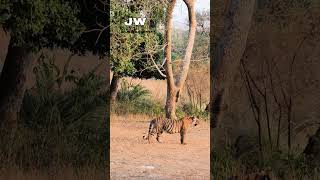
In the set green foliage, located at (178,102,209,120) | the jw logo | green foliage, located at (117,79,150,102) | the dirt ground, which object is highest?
the jw logo

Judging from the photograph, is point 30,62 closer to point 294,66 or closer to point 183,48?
point 294,66

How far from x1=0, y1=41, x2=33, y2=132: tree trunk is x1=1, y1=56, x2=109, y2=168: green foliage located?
16cm

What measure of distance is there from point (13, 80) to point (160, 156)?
3385 mm

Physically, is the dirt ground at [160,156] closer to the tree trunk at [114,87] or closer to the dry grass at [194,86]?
the dry grass at [194,86]

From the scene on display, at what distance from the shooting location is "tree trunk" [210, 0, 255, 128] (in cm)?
840

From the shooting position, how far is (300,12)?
28.9 feet

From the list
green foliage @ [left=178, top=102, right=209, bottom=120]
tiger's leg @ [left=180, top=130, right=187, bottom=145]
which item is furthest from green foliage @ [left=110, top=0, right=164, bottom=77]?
tiger's leg @ [left=180, top=130, right=187, bottom=145]

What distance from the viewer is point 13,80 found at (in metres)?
9.27

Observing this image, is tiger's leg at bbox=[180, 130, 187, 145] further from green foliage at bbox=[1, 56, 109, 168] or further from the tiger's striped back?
green foliage at bbox=[1, 56, 109, 168]

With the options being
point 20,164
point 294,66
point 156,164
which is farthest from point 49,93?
point 294,66

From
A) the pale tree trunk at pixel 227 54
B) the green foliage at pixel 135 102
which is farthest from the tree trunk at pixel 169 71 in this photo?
the pale tree trunk at pixel 227 54

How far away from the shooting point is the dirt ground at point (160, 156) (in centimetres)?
1024

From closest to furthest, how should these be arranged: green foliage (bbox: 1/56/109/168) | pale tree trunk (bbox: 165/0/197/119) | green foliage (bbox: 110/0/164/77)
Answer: green foliage (bbox: 1/56/109/168) < pale tree trunk (bbox: 165/0/197/119) < green foliage (bbox: 110/0/164/77)

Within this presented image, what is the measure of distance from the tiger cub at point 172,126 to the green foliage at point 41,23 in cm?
349
